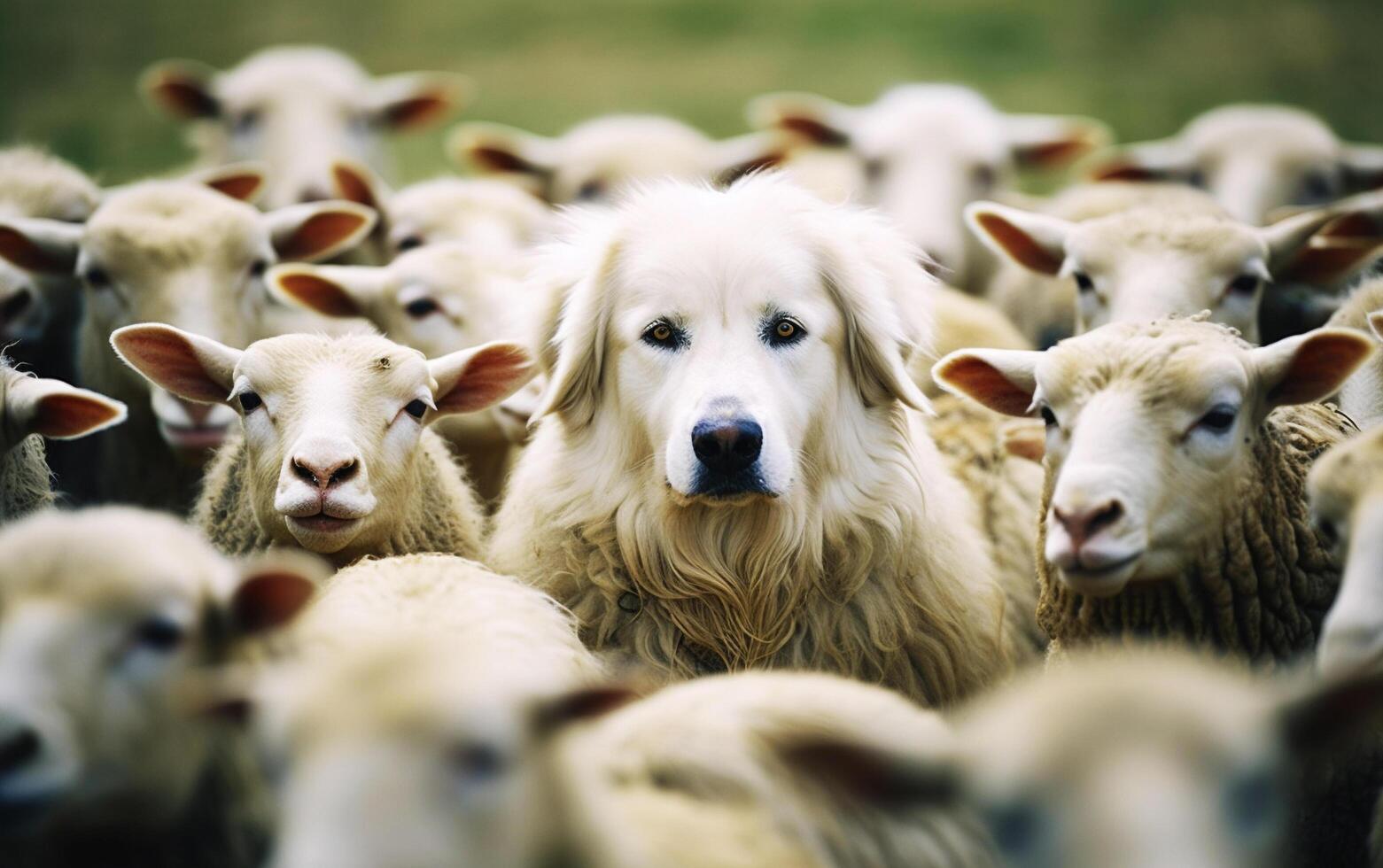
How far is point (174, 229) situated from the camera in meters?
5.56

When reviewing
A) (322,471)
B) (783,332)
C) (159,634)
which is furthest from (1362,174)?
(159,634)

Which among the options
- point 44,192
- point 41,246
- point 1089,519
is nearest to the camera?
point 1089,519

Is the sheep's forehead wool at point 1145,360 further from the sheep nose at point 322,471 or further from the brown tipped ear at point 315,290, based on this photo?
the brown tipped ear at point 315,290

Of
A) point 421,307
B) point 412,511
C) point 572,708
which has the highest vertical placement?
point 572,708

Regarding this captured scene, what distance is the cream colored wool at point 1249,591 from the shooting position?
373cm

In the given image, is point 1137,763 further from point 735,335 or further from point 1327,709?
point 735,335

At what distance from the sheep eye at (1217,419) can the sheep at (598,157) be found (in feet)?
16.2

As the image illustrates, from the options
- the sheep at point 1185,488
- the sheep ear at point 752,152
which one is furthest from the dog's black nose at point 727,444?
the sheep ear at point 752,152

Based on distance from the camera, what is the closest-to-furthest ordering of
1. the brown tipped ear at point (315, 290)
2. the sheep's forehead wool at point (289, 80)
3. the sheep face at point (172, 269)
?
the sheep face at point (172, 269)
the brown tipped ear at point (315, 290)
the sheep's forehead wool at point (289, 80)

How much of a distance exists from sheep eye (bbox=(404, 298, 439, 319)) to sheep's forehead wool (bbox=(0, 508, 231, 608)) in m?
2.87

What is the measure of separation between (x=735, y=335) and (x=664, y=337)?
0.24 m

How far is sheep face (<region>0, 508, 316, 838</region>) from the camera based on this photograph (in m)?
2.59

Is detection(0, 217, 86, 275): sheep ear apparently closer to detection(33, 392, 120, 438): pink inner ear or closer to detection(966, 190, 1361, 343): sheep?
detection(33, 392, 120, 438): pink inner ear

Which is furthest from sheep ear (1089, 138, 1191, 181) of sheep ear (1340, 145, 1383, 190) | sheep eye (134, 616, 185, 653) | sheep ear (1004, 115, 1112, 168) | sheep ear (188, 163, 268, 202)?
sheep eye (134, 616, 185, 653)
